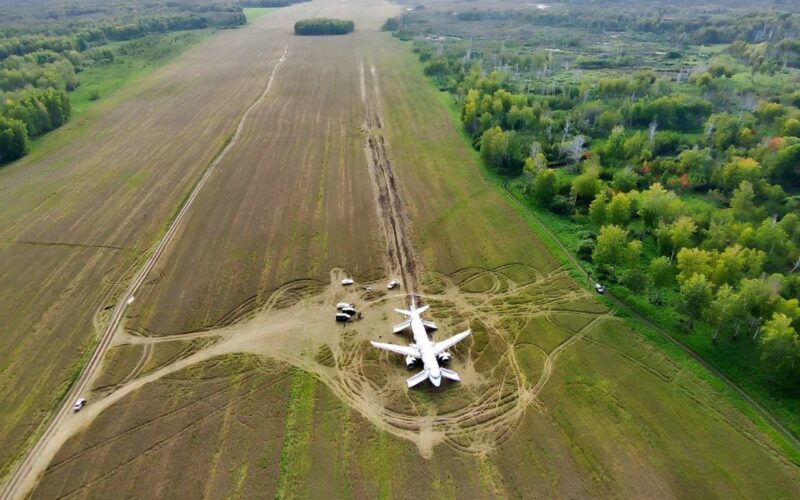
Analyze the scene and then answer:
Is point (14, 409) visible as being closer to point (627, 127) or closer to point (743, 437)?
point (743, 437)

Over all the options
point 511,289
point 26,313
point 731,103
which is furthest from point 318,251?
point 731,103

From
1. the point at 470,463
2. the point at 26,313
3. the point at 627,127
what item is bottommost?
the point at 470,463

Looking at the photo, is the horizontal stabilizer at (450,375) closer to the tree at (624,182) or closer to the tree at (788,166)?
the tree at (624,182)

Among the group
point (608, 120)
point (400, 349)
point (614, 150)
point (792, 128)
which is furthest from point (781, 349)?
point (608, 120)

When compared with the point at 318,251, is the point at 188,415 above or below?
below

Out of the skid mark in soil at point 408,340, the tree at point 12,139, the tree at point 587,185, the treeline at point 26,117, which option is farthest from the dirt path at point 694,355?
Result: the treeline at point 26,117

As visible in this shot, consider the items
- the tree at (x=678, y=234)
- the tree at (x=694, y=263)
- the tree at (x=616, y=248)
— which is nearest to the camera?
the tree at (x=694, y=263)

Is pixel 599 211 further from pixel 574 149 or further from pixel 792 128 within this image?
pixel 792 128
